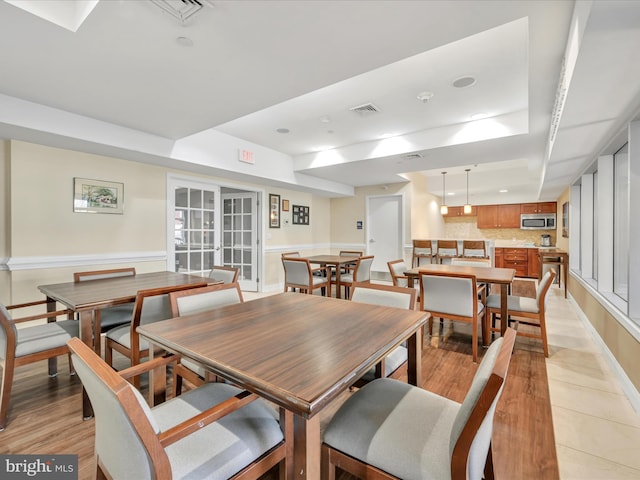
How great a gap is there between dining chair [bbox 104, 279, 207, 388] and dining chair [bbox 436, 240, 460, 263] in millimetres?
5232

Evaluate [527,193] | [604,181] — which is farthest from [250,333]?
[527,193]

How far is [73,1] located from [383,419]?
2740 mm

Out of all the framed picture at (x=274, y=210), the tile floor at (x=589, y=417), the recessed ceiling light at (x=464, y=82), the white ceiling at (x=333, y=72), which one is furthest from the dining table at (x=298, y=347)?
the framed picture at (x=274, y=210)

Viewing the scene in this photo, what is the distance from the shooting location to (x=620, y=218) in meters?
2.66

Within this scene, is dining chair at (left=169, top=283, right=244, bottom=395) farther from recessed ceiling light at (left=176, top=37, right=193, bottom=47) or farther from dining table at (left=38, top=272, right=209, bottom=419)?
recessed ceiling light at (left=176, top=37, right=193, bottom=47)

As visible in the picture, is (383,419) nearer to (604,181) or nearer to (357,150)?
(604,181)

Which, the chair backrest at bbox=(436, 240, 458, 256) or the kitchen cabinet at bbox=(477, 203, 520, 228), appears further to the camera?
the kitchen cabinet at bbox=(477, 203, 520, 228)

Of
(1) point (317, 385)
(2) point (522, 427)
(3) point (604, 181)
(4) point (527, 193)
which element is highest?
(4) point (527, 193)

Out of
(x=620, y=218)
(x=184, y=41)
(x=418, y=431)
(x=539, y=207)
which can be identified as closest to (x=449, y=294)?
(x=620, y=218)

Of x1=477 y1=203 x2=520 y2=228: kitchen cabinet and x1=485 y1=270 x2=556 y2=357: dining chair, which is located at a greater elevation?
x1=477 y1=203 x2=520 y2=228: kitchen cabinet

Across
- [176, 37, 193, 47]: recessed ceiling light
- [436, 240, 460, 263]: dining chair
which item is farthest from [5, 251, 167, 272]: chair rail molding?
[436, 240, 460, 263]: dining chair

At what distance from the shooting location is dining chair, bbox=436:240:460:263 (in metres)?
6.01

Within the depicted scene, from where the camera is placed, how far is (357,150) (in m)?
4.88

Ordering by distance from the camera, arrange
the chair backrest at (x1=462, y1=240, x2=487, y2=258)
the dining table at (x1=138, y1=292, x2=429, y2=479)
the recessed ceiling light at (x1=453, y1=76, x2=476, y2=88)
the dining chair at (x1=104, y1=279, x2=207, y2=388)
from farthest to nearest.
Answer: the chair backrest at (x1=462, y1=240, x2=487, y2=258) < the recessed ceiling light at (x1=453, y1=76, x2=476, y2=88) < the dining chair at (x1=104, y1=279, x2=207, y2=388) < the dining table at (x1=138, y1=292, x2=429, y2=479)
